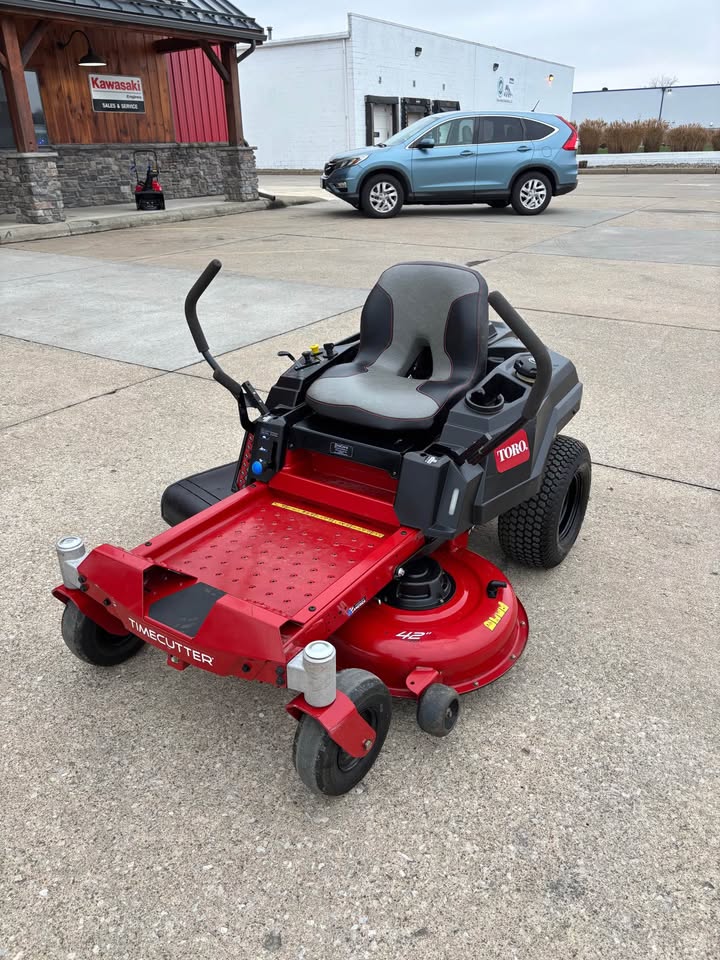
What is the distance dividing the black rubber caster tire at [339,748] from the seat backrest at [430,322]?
1.16 m

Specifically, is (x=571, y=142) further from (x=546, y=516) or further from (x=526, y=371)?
(x=546, y=516)

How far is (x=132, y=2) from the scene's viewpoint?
Result: 41.4 feet

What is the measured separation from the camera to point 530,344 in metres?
2.19

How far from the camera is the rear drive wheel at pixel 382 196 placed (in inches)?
503

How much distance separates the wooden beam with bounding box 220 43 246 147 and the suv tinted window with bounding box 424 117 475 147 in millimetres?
4367

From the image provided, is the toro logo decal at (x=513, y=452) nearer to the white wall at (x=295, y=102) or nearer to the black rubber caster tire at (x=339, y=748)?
the black rubber caster tire at (x=339, y=748)

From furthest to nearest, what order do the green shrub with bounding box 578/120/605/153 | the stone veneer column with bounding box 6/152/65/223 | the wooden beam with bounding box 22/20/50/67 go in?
the green shrub with bounding box 578/120/605/153
the stone veneer column with bounding box 6/152/65/223
the wooden beam with bounding box 22/20/50/67

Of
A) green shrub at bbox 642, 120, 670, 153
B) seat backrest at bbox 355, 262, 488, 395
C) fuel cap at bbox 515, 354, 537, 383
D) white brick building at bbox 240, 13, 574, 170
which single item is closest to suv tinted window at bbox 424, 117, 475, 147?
seat backrest at bbox 355, 262, 488, 395

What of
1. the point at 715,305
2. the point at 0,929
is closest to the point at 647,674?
the point at 0,929

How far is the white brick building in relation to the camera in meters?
25.6

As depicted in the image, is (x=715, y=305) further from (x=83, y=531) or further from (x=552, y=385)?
(x=83, y=531)

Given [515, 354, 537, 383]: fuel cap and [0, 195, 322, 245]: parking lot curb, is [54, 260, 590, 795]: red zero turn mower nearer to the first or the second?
[515, 354, 537, 383]: fuel cap

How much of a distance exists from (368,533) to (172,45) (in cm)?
1592

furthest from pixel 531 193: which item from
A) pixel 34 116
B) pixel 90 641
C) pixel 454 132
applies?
pixel 90 641
